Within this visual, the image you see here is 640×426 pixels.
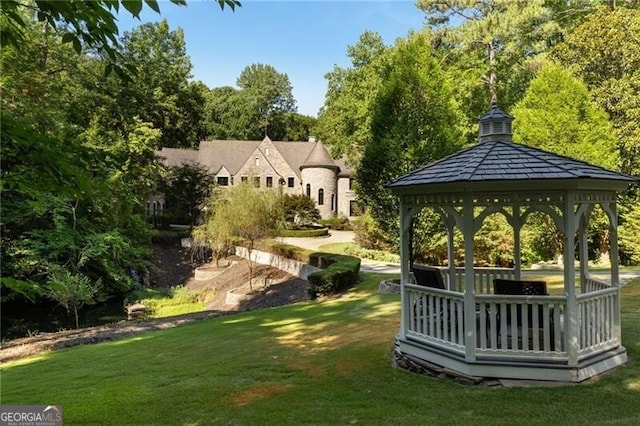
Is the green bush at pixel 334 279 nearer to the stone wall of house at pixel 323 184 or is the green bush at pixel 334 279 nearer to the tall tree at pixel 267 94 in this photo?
the stone wall of house at pixel 323 184

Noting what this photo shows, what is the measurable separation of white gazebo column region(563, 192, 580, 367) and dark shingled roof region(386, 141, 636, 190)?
17.0 inches

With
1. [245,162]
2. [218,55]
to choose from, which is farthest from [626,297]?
[245,162]

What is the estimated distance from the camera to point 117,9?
2.77 metres

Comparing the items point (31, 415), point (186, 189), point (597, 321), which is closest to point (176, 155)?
point (186, 189)

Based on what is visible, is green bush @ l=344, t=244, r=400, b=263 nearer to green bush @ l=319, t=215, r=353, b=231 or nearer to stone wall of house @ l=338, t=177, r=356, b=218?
green bush @ l=319, t=215, r=353, b=231

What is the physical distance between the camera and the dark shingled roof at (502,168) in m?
5.95

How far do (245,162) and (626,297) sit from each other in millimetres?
39610

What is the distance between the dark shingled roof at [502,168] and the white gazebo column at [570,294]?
43 cm

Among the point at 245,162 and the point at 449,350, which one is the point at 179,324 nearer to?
the point at 449,350

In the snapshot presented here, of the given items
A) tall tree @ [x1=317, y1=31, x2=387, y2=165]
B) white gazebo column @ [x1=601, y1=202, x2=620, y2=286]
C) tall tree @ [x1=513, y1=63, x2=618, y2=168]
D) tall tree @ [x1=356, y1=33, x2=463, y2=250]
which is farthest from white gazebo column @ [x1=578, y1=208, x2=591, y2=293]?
tall tree @ [x1=317, y1=31, x2=387, y2=165]

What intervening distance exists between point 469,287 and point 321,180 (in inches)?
1571

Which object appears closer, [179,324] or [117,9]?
[117,9]

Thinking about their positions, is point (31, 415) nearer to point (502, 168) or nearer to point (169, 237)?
point (502, 168)

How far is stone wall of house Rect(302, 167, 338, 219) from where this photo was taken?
4594 cm
